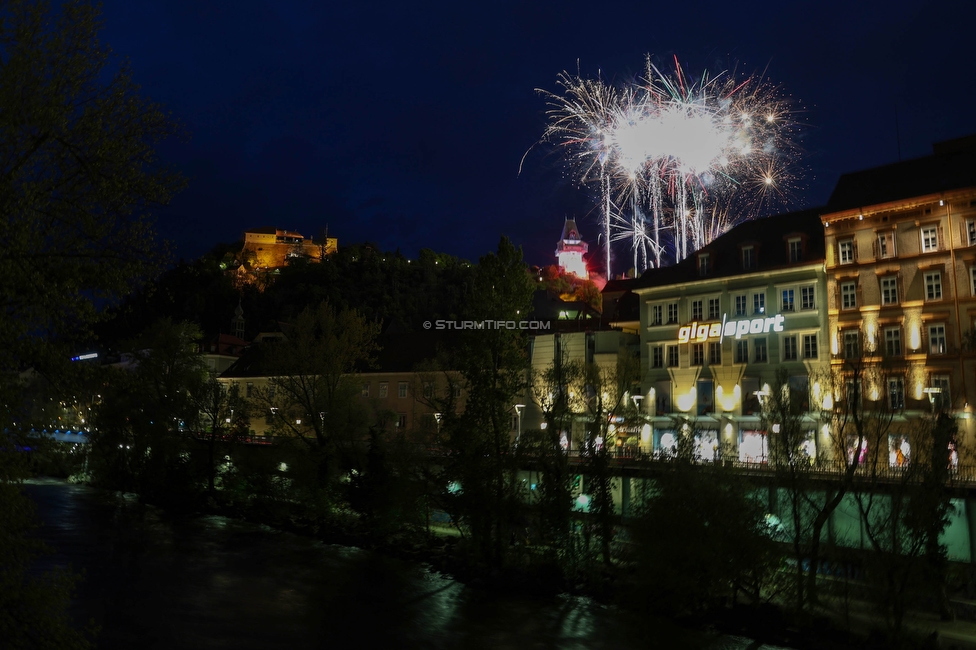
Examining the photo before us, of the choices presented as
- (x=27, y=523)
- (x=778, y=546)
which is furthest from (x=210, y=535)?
(x=27, y=523)

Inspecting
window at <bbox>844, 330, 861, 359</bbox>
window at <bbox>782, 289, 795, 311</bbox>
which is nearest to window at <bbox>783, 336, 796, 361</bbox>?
window at <bbox>782, 289, 795, 311</bbox>

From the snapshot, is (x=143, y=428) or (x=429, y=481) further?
(x=143, y=428)

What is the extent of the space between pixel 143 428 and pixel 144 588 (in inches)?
888

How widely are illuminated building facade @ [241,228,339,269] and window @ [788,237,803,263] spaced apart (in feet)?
384

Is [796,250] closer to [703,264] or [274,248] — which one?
[703,264]

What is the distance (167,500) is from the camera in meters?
50.6

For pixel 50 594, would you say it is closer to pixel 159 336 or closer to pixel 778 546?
pixel 778 546

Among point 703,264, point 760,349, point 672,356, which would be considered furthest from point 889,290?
point 672,356

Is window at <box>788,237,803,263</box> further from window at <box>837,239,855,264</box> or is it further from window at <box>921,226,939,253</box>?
window at <box>921,226,939,253</box>

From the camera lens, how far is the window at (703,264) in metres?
49.0

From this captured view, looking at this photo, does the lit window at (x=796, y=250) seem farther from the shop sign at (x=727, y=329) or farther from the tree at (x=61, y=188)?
the tree at (x=61, y=188)

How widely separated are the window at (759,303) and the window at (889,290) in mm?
6375

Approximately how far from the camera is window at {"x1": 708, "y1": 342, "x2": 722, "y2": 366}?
46.6 meters

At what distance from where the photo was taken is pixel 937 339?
127 ft
